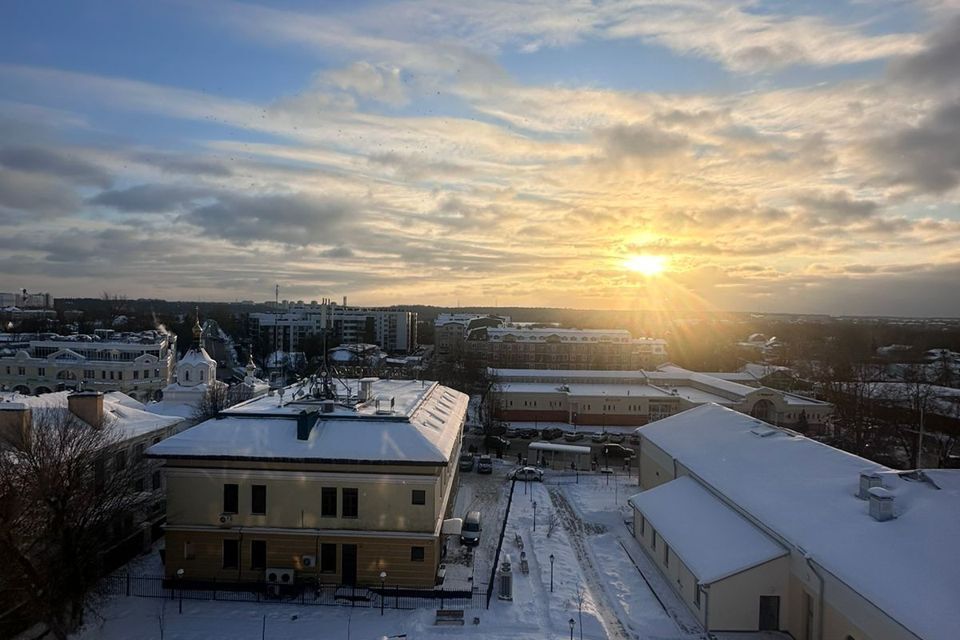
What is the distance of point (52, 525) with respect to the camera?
14.2m

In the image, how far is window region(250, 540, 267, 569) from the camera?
18.1 m

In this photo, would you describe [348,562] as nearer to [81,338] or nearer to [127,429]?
[127,429]

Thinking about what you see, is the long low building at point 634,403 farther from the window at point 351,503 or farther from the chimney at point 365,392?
the window at point 351,503

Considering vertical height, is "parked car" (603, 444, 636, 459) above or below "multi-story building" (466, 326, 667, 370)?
below

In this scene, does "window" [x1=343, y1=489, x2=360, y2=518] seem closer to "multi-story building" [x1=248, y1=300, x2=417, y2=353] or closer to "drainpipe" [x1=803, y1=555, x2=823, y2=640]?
"drainpipe" [x1=803, y1=555, x2=823, y2=640]

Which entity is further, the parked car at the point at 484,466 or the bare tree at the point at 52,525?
the parked car at the point at 484,466

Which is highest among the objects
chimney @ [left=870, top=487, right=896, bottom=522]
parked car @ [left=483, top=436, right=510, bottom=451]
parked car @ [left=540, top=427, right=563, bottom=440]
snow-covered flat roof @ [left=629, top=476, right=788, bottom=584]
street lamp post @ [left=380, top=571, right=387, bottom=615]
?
chimney @ [left=870, top=487, right=896, bottom=522]

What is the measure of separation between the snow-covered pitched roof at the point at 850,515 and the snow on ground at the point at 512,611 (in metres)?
3.65

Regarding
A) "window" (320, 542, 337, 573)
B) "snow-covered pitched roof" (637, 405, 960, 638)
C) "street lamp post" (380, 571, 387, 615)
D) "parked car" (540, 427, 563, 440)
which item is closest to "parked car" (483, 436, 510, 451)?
"parked car" (540, 427, 563, 440)

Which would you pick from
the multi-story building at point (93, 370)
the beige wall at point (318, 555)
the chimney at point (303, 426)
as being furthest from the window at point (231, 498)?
the multi-story building at point (93, 370)

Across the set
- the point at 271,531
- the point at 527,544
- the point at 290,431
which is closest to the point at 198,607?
the point at 271,531

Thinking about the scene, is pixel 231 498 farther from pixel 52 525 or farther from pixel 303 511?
pixel 52 525

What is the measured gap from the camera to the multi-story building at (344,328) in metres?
101

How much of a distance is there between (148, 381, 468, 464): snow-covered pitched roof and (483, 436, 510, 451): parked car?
1821 centimetres
